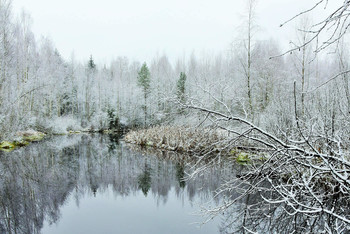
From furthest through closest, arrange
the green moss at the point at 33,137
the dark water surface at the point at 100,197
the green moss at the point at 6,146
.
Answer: the green moss at the point at 33,137 → the green moss at the point at 6,146 → the dark water surface at the point at 100,197

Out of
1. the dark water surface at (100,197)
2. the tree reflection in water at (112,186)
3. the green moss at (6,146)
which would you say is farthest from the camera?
the green moss at (6,146)

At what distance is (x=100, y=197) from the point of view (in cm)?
666

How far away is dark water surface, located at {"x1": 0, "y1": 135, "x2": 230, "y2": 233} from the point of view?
16.2 ft

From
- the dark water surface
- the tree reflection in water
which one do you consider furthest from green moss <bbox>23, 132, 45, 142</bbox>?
the dark water surface

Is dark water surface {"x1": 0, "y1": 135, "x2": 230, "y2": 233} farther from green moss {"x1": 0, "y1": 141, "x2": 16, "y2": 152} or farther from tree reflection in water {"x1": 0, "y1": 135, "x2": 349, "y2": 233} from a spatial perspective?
green moss {"x1": 0, "y1": 141, "x2": 16, "y2": 152}

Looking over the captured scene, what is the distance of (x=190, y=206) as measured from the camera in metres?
6.10

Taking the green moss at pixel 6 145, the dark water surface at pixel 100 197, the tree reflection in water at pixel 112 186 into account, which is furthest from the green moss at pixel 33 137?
the dark water surface at pixel 100 197

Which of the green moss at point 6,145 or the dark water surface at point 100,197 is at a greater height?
the green moss at point 6,145

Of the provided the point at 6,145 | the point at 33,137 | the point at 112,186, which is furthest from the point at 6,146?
the point at 112,186

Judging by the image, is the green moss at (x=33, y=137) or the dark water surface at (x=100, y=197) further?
the green moss at (x=33, y=137)

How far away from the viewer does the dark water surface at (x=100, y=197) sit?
494 cm

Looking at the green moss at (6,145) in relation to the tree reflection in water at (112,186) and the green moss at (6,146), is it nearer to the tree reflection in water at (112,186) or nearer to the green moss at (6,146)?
the green moss at (6,146)

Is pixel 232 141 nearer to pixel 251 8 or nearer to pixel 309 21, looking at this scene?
pixel 251 8

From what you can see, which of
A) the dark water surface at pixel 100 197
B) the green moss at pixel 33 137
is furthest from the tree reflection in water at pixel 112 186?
the green moss at pixel 33 137
